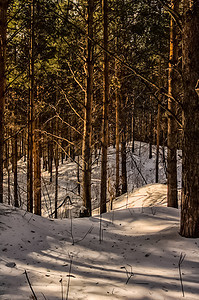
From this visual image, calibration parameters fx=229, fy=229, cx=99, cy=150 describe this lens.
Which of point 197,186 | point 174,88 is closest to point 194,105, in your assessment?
point 197,186

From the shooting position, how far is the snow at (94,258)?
2.19m

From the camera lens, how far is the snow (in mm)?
2189

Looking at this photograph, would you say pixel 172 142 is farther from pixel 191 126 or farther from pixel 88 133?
pixel 191 126

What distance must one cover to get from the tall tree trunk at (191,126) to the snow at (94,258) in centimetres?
36

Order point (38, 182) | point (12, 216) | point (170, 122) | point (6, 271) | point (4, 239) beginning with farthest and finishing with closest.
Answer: point (38, 182) → point (170, 122) → point (12, 216) → point (4, 239) → point (6, 271)

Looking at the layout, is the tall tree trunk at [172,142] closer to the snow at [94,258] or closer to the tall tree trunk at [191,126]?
the snow at [94,258]

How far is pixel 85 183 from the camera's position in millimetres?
7453

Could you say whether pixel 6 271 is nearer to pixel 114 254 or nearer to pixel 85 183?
pixel 114 254

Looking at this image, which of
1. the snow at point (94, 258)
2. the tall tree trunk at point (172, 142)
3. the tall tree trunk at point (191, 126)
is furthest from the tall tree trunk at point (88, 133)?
the tall tree trunk at point (191, 126)

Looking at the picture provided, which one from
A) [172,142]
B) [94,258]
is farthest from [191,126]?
[172,142]

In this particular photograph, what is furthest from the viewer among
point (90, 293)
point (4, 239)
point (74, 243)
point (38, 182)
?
point (38, 182)

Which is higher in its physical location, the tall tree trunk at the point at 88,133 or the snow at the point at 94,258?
the tall tree trunk at the point at 88,133

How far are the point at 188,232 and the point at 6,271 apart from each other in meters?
2.80

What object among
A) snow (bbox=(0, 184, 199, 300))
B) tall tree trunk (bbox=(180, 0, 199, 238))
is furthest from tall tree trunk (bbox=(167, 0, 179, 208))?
tall tree trunk (bbox=(180, 0, 199, 238))
